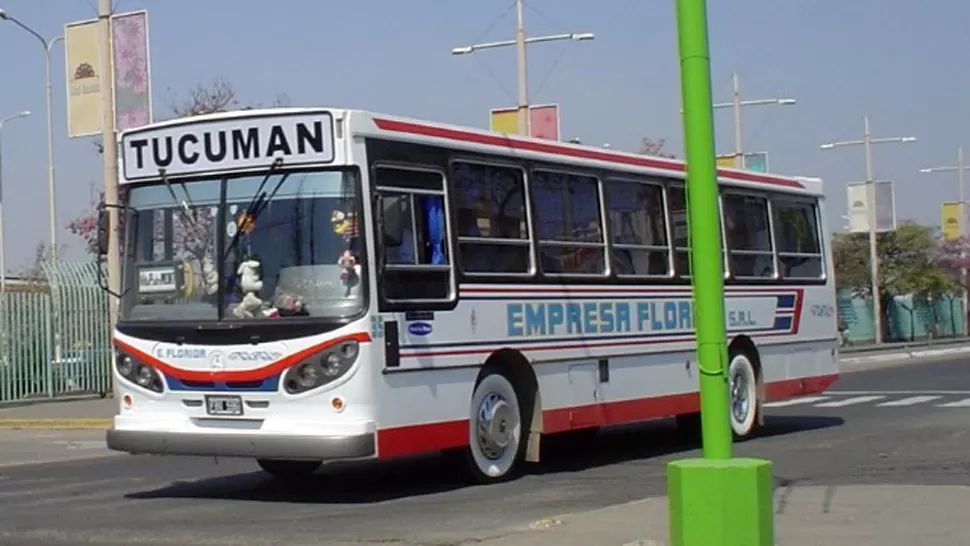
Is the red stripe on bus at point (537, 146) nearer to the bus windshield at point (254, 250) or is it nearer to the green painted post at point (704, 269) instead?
the bus windshield at point (254, 250)

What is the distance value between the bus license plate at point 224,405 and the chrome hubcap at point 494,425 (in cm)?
220

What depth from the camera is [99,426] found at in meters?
23.1

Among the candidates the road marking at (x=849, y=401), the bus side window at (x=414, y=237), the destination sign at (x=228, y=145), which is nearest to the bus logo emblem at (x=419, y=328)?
the bus side window at (x=414, y=237)

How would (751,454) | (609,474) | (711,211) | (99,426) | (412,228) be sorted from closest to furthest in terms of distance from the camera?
(711,211)
(412,228)
(609,474)
(751,454)
(99,426)

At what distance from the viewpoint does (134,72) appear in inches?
891

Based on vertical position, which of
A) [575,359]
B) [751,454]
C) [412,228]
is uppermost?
[412,228]

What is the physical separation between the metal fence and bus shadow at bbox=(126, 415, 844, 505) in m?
12.7

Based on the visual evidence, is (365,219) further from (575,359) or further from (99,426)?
(99,426)

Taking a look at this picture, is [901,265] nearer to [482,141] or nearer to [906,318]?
[906,318]

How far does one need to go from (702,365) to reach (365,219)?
4.85 m

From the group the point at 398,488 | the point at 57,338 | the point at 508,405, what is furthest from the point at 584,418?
the point at 57,338

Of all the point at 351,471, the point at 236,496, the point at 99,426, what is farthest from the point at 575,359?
the point at 99,426

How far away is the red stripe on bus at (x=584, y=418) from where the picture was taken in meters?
12.4

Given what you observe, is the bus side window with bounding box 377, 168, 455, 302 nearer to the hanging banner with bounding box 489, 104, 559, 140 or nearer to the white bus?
the white bus
